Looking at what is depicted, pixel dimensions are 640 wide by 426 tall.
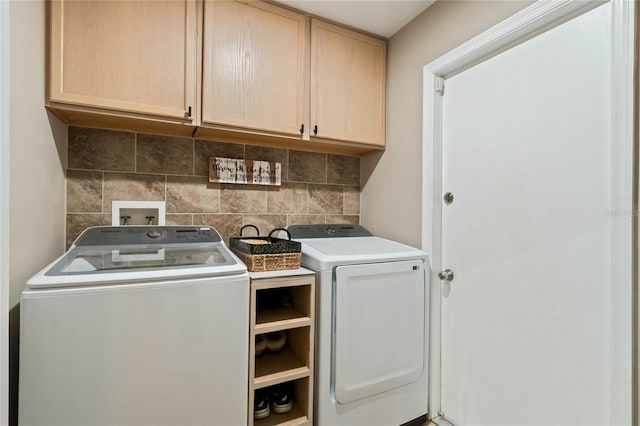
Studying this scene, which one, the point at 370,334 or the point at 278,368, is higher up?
the point at 370,334

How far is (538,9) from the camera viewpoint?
124cm

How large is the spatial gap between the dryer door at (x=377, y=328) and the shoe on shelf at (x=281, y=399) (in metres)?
0.28

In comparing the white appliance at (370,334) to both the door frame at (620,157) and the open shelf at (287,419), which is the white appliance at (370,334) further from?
the door frame at (620,157)

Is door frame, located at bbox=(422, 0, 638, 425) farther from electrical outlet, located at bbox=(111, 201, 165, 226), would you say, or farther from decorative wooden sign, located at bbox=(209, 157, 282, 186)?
electrical outlet, located at bbox=(111, 201, 165, 226)

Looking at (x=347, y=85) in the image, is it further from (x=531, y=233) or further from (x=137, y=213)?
→ (x=137, y=213)

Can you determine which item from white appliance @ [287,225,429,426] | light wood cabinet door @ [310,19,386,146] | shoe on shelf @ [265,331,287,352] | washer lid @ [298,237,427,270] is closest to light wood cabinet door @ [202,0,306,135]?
light wood cabinet door @ [310,19,386,146]

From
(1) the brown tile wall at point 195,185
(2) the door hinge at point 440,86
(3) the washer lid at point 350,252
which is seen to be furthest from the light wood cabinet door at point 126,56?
(2) the door hinge at point 440,86

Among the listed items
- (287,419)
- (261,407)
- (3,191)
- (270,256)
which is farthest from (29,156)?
(287,419)

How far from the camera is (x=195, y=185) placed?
6.20 feet

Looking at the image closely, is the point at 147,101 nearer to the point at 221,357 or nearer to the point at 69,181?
the point at 69,181

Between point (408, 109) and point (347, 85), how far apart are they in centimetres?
43

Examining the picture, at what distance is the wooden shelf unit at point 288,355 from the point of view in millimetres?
1337

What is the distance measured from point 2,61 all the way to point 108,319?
0.81m

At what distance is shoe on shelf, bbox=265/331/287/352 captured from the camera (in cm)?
162
